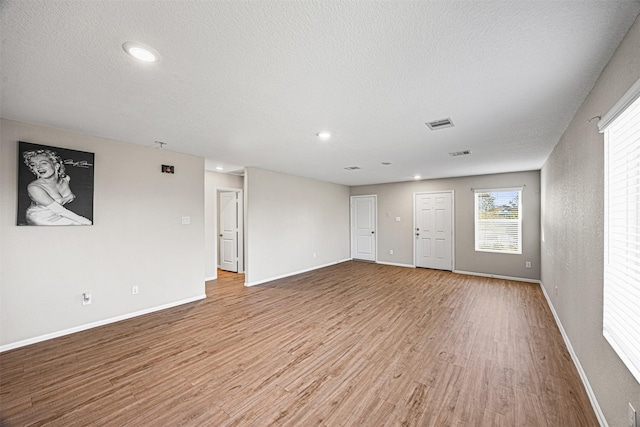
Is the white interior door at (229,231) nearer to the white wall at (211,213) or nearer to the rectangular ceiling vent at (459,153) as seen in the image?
the white wall at (211,213)

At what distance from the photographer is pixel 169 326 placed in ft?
10.9

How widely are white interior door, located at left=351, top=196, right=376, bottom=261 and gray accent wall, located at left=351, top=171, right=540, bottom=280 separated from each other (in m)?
0.20

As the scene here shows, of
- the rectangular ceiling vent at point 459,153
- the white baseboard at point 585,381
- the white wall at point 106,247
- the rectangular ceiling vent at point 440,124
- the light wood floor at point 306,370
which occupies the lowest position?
the light wood floor at point 306,370

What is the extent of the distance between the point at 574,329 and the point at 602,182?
1.61 metres

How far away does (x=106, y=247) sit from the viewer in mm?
3371

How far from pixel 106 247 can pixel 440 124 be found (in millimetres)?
4396

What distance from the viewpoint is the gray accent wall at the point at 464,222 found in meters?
5.55

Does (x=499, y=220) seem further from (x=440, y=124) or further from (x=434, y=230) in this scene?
(x=440, y=124)

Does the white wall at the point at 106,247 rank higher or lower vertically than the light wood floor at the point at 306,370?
higher

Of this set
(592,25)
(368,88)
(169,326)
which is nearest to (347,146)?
(368,88)

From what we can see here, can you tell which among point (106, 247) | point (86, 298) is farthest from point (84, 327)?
point (106, 247)

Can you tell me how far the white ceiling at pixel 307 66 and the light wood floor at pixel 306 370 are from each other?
2.43 metres

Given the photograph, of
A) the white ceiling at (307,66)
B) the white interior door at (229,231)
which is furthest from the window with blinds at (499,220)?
the white interior door at (229,231)

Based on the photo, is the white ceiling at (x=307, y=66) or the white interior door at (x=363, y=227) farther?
the white interior door at (x=363, y=227)
